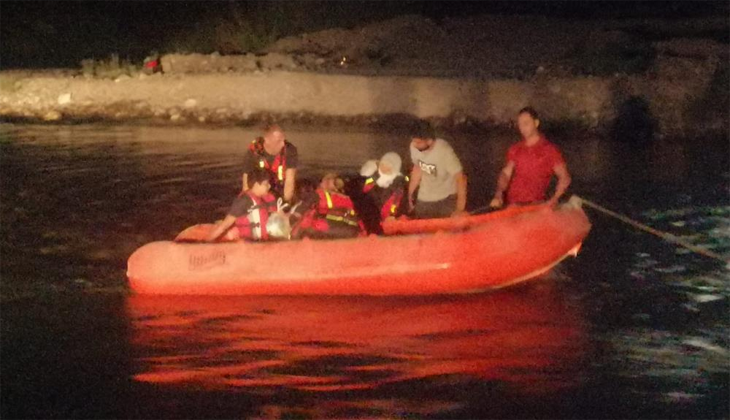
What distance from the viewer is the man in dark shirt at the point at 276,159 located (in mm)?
9891

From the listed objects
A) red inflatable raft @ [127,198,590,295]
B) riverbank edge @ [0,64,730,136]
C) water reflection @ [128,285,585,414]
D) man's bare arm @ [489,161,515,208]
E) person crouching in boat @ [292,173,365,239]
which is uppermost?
riverbank edge @ [0,64,730,136]

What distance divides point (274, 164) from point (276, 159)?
0.16 ft

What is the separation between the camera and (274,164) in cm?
1004

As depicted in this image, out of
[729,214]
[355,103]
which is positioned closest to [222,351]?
[729,214]

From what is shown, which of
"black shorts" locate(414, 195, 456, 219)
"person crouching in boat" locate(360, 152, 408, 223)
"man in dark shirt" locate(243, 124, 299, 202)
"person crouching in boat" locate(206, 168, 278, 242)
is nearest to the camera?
"person crouching in boat" locate(206, 168, 278, 242)

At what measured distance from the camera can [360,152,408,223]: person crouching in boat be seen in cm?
908

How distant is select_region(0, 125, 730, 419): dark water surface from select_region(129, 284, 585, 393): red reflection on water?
2 centimetres

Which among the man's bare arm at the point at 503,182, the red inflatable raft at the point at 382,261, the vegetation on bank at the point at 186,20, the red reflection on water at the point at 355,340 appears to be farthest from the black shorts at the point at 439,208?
the vegetation on bank at the point at 186,20

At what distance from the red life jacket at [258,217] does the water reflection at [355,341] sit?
53 centimetres

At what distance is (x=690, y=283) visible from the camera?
9.58 m

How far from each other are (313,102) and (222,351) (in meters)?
13.2

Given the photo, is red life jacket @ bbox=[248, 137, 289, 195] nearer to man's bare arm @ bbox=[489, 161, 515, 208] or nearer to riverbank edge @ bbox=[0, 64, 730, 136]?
man's bare arm @ bbox=[489, 161, 515, 208]

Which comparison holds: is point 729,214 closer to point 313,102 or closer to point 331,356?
point 331,356

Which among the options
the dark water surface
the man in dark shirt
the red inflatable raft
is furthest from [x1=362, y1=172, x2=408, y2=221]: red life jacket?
the man in dark shirt
